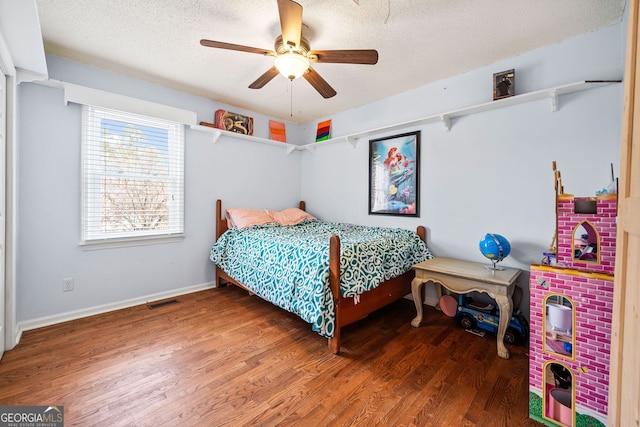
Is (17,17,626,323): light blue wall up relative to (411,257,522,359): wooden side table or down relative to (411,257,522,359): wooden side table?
up

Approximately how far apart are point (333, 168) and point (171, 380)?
2.98 metres

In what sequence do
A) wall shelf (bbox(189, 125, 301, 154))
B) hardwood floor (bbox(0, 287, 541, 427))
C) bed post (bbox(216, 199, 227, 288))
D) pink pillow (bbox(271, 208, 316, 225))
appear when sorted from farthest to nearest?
pink pillow (bbox(271, 208, 316, 225)) → bed post (bbox(216, 199, 227, 288)) → wall shelf (bbox(189, 125, 301, 154)) → hardwood floor (bbox(0, 287, 541, 427))

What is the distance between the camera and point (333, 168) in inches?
150

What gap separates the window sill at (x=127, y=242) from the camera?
249cm

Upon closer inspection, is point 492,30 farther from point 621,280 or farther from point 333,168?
point 333,168

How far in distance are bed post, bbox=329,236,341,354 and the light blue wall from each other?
1443 mm

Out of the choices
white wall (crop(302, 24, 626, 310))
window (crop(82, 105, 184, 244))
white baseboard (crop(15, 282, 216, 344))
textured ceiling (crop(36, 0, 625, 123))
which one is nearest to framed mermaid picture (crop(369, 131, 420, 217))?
white wall (crop(302, 24, 626, 310))

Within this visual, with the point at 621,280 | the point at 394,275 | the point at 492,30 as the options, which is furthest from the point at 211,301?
the point at 492,30

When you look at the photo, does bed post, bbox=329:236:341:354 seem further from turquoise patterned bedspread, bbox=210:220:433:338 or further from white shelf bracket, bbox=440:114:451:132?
white shelf bracket, bbox=440:114:451:132

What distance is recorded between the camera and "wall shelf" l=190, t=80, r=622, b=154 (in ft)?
6.42


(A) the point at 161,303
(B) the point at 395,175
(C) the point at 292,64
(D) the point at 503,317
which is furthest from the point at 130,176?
(D) the point at 503,317

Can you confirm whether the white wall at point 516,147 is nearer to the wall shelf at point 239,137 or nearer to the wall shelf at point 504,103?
the wall shelf at point 504,103

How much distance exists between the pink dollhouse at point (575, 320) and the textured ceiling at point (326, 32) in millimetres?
1408

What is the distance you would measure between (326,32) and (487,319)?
2.62m
